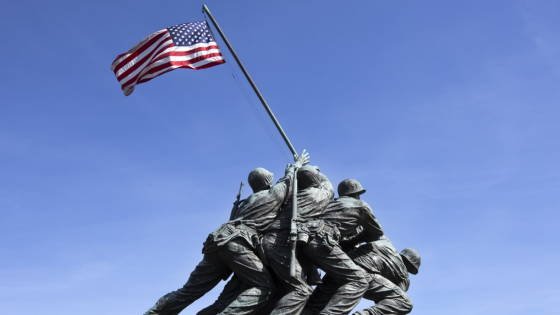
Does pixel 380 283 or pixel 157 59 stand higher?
pixel 157 59

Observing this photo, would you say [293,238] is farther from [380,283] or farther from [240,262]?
[380,283]

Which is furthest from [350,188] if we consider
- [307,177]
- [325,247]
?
[325,247]

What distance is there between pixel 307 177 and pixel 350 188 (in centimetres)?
84

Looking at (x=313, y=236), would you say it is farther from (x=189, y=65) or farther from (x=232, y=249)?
(x=189, y=65)

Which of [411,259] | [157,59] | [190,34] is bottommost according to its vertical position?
[411,259]

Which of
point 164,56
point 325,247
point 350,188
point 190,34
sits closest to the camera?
point 325,247

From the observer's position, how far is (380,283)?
14695 mm

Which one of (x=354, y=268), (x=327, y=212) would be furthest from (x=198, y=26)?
(x=354, y=268)

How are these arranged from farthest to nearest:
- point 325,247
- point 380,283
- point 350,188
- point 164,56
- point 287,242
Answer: point 164,56 → point 350,188 → point 380,283 → point 287,242 → point 325,247

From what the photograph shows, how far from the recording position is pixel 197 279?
1480 centimetres

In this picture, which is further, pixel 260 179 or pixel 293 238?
pixel 260 179

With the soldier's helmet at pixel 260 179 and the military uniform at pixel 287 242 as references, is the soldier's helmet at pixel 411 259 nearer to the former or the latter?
the military uniform at pixel 287 242

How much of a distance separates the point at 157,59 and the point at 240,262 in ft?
14.9

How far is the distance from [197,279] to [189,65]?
14.1 ft
